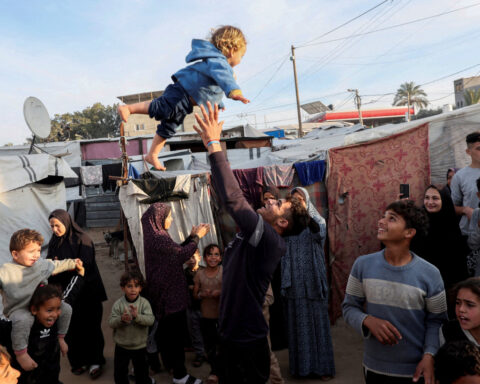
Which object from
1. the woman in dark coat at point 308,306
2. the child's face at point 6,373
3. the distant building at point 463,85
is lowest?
the woman in dark coat at point 308,306

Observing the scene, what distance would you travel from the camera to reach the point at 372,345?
1857 millimetres

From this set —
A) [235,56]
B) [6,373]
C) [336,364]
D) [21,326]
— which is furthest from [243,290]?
[336,364]

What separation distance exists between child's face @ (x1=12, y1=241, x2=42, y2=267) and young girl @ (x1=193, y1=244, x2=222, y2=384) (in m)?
1.66

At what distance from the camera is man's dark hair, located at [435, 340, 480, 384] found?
4.61ft

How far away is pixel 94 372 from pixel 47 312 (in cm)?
175

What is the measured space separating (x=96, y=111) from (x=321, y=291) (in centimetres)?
2774

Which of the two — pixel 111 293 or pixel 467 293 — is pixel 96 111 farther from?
pixel 467 293

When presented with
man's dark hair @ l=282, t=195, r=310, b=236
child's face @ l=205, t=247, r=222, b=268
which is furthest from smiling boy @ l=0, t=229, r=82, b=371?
man's dark hair @ l=282, t=195, r=310, b=236

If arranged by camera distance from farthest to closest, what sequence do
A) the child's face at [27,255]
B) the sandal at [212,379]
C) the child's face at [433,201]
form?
the sandal at [212,379]
the child's face at [433,201]
the child's face at [27,255]

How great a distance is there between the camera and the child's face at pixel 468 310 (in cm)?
166

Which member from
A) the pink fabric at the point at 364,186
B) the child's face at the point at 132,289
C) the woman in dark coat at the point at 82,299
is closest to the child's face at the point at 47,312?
the child's face at the point at 132,289

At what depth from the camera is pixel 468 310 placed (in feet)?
5.49

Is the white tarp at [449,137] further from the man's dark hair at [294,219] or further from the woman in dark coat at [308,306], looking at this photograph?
the man's dark hair at [294,219]

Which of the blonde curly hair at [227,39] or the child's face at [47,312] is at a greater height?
the blonde curly hair at [227,39]
